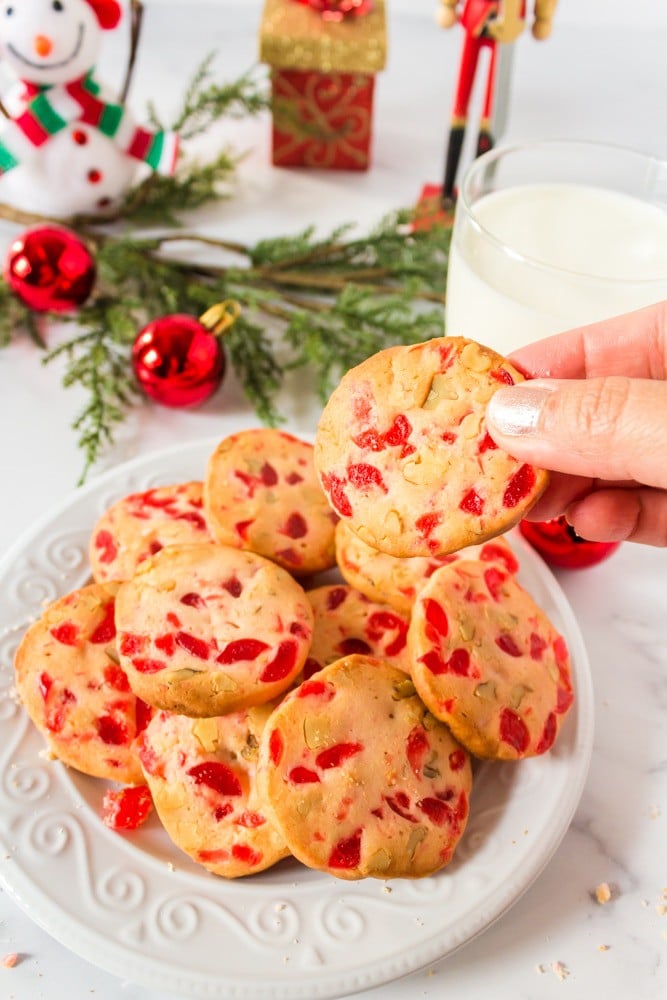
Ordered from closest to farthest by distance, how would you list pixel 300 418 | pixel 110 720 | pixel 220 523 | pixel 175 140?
1. pixel 110 720
2. pixel 220 523
3. pixel 300 418
4. pixel 175 140

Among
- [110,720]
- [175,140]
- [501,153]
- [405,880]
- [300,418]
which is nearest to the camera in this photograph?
[405,880]

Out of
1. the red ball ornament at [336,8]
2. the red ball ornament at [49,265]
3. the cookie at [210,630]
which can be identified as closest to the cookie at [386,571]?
the cookie at [210,630]

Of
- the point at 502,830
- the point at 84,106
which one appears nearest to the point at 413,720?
the point at 502,830

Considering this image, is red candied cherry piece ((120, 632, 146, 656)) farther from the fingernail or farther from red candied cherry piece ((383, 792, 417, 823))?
the fingernail

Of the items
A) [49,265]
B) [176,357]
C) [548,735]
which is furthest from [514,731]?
[49,265]

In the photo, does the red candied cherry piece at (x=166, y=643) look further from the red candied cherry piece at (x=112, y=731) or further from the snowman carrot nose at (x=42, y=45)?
the snowman carrot nose at (x=42, y=45)

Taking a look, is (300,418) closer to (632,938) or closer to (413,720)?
(413,720)

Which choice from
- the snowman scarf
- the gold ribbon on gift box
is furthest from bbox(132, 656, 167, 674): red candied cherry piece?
the gold ribbon on gift box
